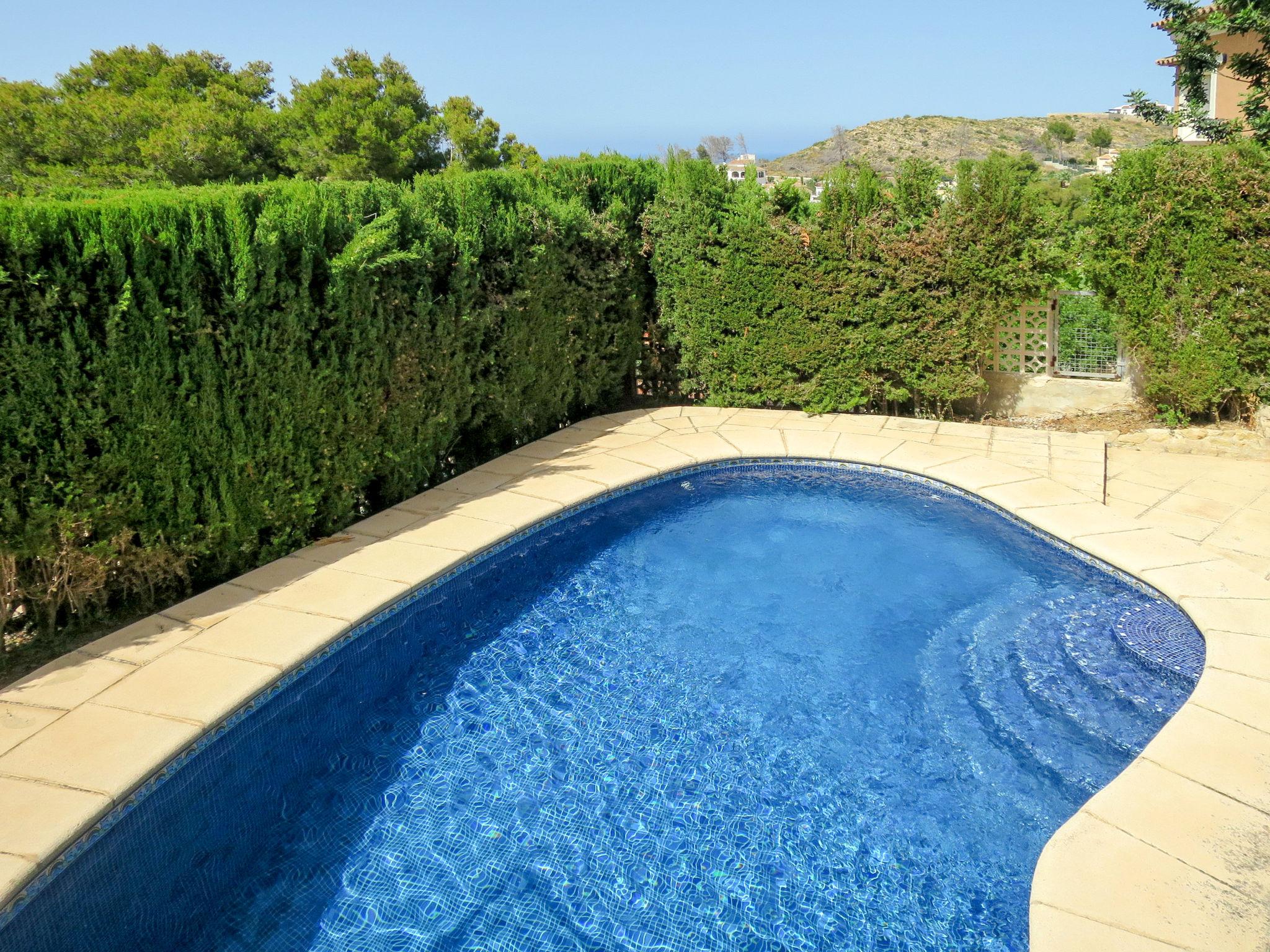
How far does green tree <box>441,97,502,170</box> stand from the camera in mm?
33875

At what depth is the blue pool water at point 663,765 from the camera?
310cm

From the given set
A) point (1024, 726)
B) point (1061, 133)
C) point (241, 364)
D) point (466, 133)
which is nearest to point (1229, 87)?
point (466, 133)

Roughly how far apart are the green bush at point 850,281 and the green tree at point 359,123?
24137 mm

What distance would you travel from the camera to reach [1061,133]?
3118 inches

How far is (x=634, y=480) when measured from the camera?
23.0 feet

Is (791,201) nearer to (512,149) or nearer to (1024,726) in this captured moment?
(1024,726)

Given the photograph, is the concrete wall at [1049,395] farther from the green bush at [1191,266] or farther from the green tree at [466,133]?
the green tree at [466,133]

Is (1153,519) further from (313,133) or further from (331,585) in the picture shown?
(313,133)

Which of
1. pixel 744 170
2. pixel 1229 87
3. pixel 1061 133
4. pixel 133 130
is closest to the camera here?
pixel 744 170

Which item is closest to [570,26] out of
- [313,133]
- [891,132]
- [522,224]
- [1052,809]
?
[891,132]

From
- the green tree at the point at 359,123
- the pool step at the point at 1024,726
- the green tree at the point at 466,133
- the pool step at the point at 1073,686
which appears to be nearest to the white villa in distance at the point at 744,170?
the pool step at the point at 1073,686

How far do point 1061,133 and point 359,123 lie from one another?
238ft

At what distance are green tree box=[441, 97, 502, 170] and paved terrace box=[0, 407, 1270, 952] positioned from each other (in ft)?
96.7

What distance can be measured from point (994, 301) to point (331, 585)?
662cm
